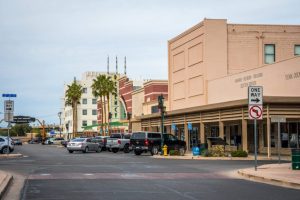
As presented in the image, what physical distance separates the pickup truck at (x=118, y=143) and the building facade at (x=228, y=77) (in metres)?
5.28

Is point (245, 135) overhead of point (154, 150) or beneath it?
overhead

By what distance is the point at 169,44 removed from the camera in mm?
62219

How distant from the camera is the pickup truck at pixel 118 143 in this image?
51.0m

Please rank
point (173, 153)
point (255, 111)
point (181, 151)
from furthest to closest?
point (181, 151) < point (173, 153) < point (255, 111)

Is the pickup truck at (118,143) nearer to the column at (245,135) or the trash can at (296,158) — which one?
the column at (245,135)

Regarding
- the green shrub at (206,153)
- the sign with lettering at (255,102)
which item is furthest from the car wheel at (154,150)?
the sign with lettering at (255,102)

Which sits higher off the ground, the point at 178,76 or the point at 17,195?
the point at 178,76

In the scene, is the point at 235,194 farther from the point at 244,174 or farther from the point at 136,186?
the point at 244,174

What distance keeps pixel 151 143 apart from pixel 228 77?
33.1ft

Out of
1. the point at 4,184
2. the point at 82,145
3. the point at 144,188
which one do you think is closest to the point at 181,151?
the point at 82,145

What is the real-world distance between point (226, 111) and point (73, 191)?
28219mm

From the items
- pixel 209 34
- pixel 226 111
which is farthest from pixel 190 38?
pixel 226 111

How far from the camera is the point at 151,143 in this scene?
143 feet

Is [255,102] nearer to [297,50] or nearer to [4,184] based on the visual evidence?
[4,184]
